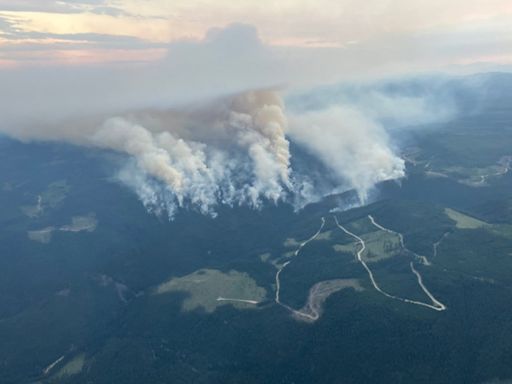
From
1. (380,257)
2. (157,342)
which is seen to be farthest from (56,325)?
(380,257)

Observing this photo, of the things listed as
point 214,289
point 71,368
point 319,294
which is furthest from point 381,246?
→ point 71,368

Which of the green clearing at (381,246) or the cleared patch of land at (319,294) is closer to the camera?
the cleared patch of land at (319,294)

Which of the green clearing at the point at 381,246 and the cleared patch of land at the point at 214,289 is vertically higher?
the green clearing at the point at 381,246

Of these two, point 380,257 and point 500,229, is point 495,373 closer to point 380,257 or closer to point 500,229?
point 380,257

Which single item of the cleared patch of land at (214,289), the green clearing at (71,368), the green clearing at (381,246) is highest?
the green clearing at (381,246)

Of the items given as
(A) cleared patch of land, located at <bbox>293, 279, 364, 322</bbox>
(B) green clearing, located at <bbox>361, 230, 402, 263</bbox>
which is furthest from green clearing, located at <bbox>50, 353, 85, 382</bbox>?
(B) green clearing, located at <bbox>361, 230, 402, 263</bbox>

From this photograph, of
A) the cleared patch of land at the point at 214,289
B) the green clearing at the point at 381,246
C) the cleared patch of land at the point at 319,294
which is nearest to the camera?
the cleared patch of land at the point at 319,294

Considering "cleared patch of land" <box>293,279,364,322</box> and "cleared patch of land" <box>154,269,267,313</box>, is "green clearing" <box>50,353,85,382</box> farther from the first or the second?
"cleared patch of land" <box>293,279,364,322</box>

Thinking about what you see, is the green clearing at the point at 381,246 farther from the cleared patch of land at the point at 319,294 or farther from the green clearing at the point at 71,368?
the green clearing at the point at 71,368

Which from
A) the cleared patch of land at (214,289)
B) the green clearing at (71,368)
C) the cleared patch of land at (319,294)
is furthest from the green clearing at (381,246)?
the green clearing at (71,368)

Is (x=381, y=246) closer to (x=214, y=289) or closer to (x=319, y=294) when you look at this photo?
(x=319, y=294)
